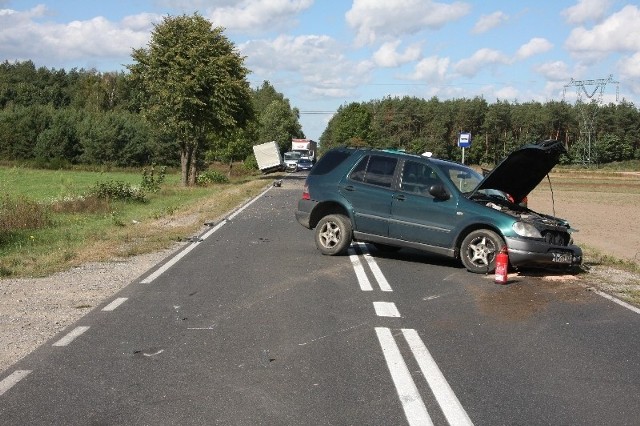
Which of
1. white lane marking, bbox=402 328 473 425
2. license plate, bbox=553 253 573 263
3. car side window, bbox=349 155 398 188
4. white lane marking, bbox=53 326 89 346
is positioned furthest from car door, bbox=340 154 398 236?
white lane marking, bbox=53 326 89 346

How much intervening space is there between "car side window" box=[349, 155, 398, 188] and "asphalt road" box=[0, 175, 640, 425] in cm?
243

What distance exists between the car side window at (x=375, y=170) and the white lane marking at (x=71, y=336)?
6.78m

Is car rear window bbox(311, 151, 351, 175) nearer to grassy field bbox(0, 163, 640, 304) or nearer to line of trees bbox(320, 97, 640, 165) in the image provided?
grassy field bbox(0, 163, 640, 304)

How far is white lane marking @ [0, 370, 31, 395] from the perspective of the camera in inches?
226

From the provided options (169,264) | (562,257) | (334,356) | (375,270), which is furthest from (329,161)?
(334,356)

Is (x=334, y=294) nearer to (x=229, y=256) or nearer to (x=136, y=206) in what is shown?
(x=229, y=256)

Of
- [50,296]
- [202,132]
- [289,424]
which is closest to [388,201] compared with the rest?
[50,296]

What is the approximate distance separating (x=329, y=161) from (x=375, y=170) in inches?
43.3

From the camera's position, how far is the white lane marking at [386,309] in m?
8.68

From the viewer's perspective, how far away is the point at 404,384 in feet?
19.6

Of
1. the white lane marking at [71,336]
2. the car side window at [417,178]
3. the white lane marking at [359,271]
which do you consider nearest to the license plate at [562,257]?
the car side window at [417,178]

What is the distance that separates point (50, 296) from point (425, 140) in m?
119

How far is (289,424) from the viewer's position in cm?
503

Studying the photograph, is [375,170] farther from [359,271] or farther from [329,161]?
[359,271]
